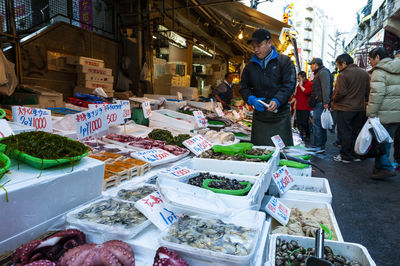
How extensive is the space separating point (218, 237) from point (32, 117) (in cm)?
218

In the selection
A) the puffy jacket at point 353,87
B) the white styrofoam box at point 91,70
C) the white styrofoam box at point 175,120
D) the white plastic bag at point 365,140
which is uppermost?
the white styrofoam box at point 91,70

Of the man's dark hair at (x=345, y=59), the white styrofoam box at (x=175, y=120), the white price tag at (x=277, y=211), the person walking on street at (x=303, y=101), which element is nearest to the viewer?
the white price tag at (x=277, y=211)

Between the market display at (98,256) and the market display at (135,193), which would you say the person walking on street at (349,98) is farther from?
the market display at (98,256)

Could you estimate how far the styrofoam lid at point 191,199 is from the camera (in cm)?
133

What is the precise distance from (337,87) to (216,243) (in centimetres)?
612

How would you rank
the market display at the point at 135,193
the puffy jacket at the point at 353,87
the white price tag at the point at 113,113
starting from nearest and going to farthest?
1. the market display at the point at 135,193
2. the white price tag at the point at 113,113
3. the puffy jacket at the point at 353,87

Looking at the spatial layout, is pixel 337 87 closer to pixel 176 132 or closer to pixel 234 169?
pixel 176 132

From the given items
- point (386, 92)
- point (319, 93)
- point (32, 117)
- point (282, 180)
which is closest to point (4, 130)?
point (32, 117)

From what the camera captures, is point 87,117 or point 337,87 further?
point 337,87

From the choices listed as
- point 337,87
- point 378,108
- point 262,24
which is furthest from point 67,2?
point 378,108

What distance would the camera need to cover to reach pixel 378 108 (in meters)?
4.68

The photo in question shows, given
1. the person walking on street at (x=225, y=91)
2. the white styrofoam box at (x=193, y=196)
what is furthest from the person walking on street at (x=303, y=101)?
the white styrofoam box at (x=193, y=196)

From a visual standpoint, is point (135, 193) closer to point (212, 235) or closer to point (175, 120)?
point (212, 235)

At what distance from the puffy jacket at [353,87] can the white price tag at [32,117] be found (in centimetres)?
596
